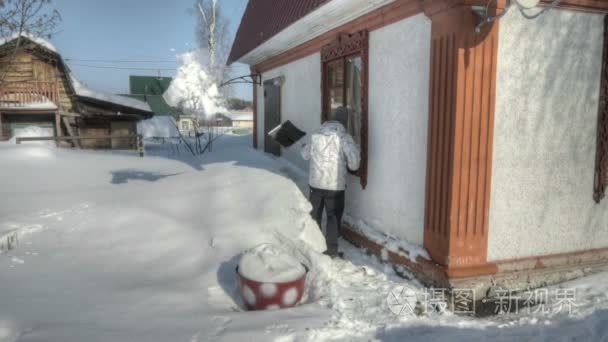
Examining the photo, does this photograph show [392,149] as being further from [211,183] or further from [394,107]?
[211,183]

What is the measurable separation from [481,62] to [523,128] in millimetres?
765

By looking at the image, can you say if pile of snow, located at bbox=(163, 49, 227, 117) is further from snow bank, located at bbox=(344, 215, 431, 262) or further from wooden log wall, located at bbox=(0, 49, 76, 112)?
snow bank, located at bbox=(344, 215, 431, 262)

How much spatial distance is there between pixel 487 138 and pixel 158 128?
3072 centimetres

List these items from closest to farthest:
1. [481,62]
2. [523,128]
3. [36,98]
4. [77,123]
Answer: [481,62] < [523,128] < [36,98] < [77,123]

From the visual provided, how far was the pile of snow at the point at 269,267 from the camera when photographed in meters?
3.10

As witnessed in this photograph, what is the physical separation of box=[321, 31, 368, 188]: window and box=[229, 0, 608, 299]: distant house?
157 mm

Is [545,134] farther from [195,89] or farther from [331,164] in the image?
[195,89]

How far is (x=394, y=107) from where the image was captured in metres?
4.18

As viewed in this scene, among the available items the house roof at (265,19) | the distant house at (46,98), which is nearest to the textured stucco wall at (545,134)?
the house roof at (265,19)

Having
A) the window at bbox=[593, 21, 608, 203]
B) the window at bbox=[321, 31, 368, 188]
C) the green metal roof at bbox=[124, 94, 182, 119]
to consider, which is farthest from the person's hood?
the green metal roof at bbox=[124, 94, 182, 119]

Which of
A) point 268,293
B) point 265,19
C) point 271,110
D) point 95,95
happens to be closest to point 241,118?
point 95,95

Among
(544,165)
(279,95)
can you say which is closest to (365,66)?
(544,165)

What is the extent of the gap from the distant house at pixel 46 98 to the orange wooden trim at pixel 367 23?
1394 cm

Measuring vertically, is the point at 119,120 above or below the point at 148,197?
above
